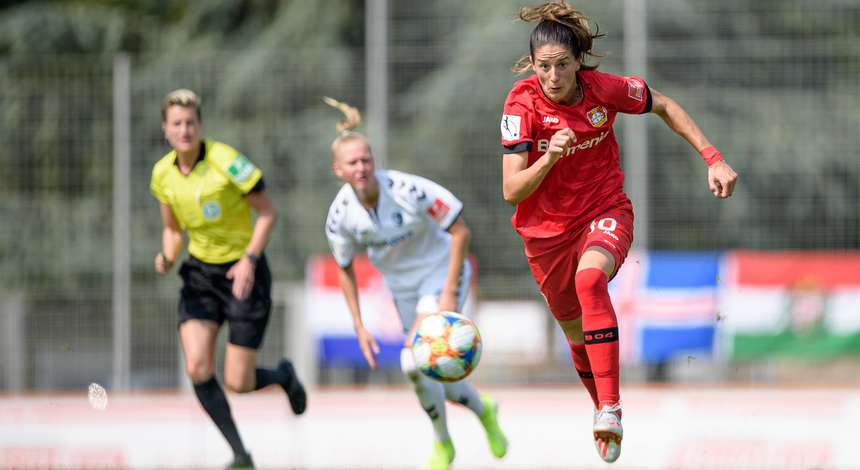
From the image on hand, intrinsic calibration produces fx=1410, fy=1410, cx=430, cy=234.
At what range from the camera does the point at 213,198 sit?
856 cm

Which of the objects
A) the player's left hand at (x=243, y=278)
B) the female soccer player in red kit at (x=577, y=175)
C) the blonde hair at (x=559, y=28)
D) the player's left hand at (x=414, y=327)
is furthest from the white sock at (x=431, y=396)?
the blonde hair at (x=559, y=28)

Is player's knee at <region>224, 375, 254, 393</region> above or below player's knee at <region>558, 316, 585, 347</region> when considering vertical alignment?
below

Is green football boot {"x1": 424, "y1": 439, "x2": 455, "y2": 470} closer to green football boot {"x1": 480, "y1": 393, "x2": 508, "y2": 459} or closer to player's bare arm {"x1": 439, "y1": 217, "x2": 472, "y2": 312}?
green football boot {"x1": 480, "y1": 393, "x2": 508, "y2": 459}

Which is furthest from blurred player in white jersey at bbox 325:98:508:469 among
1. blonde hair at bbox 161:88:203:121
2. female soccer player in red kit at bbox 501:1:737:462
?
female soccer player in red kit at bbox 501:1:737:462

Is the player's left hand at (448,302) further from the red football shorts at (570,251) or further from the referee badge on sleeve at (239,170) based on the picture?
the referee badge on sleeve at (239,170)

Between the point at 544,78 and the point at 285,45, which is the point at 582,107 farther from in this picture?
the point at 285,45

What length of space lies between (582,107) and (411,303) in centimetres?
228

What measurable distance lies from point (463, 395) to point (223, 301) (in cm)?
160

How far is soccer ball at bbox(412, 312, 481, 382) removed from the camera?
24.5ft

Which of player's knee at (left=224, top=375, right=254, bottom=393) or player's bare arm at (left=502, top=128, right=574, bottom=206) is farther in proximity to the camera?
player's knee at (left=224, top=375, right=254, bottom=393)

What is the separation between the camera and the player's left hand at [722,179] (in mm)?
6406

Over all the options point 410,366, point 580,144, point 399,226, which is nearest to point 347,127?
point 399,226

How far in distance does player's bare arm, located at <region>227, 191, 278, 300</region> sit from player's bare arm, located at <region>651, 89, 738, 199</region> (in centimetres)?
267

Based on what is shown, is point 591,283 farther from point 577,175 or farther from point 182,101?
point 182,101
